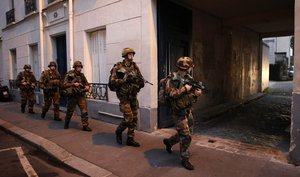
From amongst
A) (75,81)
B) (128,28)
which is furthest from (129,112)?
(128,28)

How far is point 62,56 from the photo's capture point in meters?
9.12

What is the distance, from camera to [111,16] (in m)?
6.64

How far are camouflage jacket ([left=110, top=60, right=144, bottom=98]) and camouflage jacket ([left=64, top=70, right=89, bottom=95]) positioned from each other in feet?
5.19

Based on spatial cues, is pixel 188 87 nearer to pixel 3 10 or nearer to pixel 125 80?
pixel 125 80

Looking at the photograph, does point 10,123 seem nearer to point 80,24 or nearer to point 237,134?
point 80,24

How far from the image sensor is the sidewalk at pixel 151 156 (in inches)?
147

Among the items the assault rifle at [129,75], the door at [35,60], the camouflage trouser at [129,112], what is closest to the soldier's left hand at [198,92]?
the assault rifle at [129,75]

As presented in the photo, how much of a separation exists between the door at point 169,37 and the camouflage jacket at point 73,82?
6.18 ft

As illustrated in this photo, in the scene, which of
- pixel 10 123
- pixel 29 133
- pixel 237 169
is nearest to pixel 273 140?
pixel 237 169

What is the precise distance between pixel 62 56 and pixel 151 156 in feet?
20.3

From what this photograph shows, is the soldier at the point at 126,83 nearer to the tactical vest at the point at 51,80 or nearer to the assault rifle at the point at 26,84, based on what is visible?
the tactical vest at the point at 51,80

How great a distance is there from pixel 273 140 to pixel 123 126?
311 cm

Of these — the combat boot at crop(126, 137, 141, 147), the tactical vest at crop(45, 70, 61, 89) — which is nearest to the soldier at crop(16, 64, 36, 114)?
the tactical vest at crop(45, 70, 61, 89)

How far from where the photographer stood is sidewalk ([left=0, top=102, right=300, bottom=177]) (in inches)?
147
